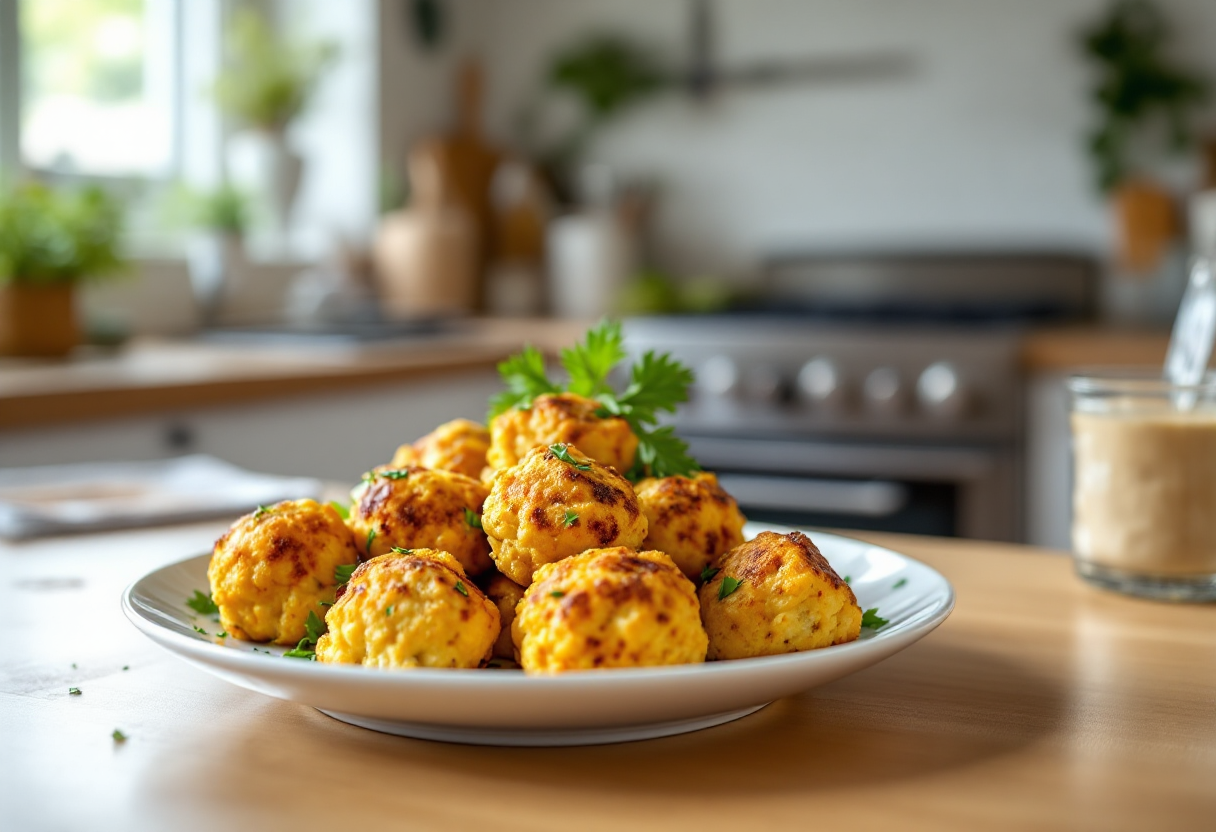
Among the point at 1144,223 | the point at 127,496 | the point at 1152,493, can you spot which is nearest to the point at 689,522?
the point at 1152,493

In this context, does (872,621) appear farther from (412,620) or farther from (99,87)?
(99,87)

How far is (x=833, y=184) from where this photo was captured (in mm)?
3357

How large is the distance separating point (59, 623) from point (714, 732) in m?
0.43

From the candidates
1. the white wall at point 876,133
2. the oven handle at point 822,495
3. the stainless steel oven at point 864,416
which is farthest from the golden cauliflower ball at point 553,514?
the white wall at point 876,133

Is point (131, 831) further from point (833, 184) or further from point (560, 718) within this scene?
point (833, 184)

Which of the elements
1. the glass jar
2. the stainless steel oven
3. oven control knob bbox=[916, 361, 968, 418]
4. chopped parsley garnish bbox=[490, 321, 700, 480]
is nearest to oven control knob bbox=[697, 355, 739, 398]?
the stainless steel oven

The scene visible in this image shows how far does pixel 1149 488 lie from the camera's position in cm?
85

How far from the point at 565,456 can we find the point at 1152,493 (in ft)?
1.51

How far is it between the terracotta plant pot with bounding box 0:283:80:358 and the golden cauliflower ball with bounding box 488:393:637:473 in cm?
169

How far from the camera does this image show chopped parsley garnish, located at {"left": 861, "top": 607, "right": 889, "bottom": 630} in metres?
0.65

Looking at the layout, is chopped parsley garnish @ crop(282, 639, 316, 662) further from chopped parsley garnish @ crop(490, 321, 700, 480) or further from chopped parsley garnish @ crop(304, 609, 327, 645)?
chopped parsley garnish @ crop(490, 321, 700, 480)

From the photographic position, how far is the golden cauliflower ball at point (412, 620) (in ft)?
1.72

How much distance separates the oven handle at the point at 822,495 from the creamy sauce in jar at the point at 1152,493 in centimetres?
146

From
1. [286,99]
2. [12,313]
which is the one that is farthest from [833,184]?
[12,313]
